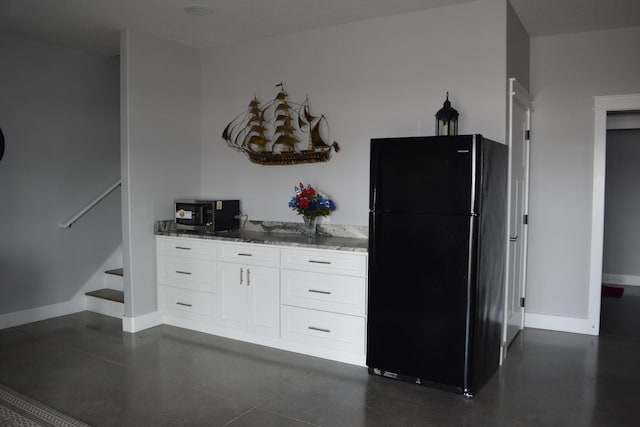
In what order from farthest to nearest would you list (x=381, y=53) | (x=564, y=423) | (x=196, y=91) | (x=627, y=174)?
(x=627, y=174)
(x=196, y=91)
(x=381, y=53)
(x=564, y=423)

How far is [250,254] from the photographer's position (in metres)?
4.09

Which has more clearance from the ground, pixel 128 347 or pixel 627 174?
pixel 627 174

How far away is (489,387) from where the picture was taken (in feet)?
10.8

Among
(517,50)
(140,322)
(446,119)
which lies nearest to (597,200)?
(517,50)

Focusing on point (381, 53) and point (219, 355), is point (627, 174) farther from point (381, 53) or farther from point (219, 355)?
point (219, 355)

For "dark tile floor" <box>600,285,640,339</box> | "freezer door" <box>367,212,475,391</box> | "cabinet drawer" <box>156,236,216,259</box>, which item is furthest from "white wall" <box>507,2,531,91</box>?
"cabinet drawer" <box>156,236,216,259</box>

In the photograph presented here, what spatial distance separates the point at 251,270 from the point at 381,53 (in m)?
2.03

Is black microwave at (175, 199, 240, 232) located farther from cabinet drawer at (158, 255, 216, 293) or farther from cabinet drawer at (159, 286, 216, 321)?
cabinet drawer at (159, 286, 216, 321)

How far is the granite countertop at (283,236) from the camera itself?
3.74 meters

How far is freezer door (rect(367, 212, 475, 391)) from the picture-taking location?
3100mm

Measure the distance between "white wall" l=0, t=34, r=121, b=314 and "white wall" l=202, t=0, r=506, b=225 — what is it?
1172mm

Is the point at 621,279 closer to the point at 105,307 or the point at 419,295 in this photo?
the point at 419,295

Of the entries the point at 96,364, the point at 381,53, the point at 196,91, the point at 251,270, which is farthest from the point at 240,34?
the point at 96,364

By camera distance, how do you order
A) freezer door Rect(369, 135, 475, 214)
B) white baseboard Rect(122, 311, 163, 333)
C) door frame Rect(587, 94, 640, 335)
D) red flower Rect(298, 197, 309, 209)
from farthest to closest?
white baseboard Rect(122, 311, 163, 333) → door frame Rect(587, 94, 640, 335) → red flower Rect(298, 197, 309, 209) → freezer door Rect(369, 135, 475, 214)
